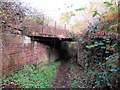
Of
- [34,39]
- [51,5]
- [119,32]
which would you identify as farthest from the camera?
[51,5]

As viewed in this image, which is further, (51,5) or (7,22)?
(51,5)

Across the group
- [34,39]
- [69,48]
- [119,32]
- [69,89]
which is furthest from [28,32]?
[69,48]

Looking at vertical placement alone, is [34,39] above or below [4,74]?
above

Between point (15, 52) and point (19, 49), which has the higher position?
point (19, 49)

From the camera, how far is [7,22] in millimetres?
3723

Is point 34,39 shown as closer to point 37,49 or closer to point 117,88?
point 37,49

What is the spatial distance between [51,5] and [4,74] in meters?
7.56

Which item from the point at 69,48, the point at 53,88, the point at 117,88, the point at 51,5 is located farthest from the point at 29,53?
the point at 69,48

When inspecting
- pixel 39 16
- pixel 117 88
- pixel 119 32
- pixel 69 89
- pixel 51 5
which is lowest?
pixel 69 89

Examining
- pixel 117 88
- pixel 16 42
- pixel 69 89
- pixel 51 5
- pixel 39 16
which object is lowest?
pixel 69 89

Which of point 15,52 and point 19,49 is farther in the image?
point 19,49

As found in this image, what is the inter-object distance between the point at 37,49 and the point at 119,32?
17.0 ft

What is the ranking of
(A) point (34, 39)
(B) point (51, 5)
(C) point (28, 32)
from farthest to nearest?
(B) point (51, 5) → (A) point (34, 39) → (C) point (28, 32)

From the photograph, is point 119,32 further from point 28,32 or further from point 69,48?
point 69,48
